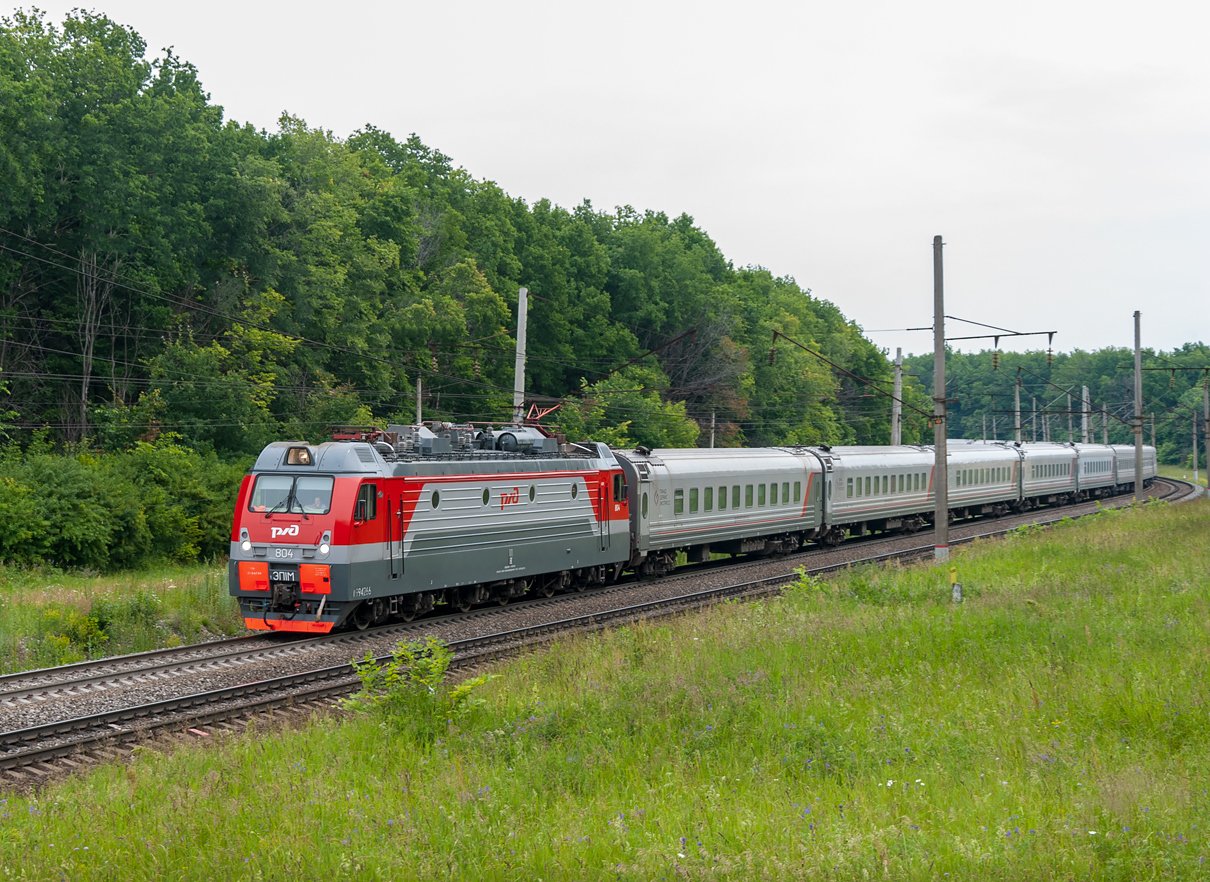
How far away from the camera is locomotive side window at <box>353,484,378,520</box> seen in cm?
2156

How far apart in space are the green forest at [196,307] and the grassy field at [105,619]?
8.58m

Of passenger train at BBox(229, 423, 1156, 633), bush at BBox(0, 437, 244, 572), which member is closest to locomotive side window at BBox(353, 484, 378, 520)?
passenger train at BBox(229, 423, 1156, 633)

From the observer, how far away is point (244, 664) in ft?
63.5

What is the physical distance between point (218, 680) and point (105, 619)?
5.52m

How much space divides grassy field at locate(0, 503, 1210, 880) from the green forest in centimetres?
1705

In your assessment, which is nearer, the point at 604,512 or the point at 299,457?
the point at 299,457

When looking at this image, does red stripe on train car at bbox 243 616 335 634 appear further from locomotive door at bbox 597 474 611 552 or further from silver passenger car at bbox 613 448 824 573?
silver passenger car at bbox 613 448 824 573

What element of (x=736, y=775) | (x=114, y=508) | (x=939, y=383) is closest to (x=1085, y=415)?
(x=939, y=383)

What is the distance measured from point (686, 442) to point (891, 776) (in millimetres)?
58221

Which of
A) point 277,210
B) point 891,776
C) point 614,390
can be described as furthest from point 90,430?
point 891,776

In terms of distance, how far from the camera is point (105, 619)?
880 inches

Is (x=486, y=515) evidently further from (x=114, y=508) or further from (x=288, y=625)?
(x=114, y=508)

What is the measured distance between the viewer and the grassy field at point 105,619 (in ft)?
68.0

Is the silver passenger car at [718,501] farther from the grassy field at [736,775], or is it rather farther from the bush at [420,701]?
the bush at [420,701]
